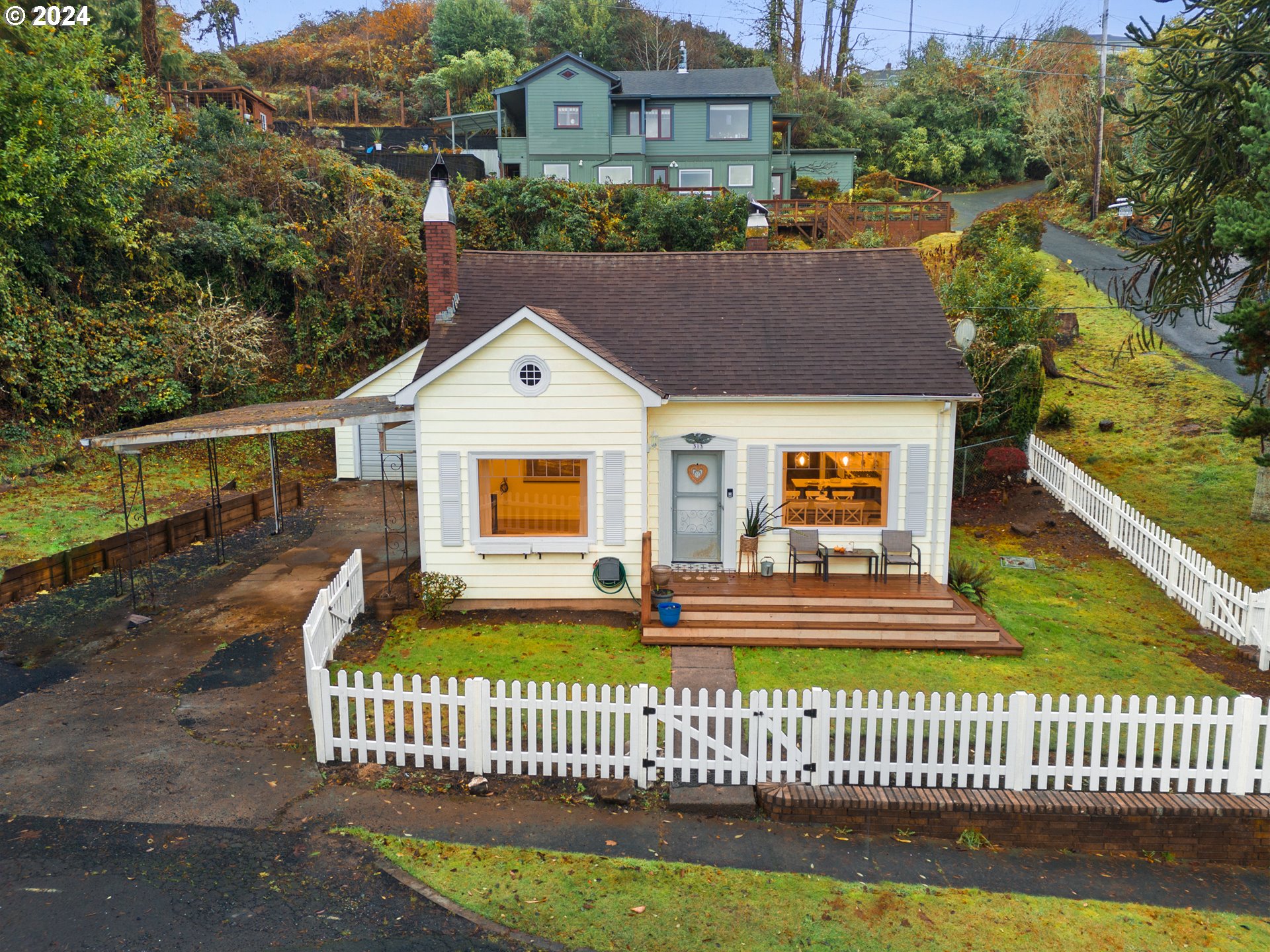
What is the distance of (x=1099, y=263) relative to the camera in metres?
31.5

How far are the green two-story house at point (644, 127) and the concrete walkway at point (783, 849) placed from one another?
102 feet

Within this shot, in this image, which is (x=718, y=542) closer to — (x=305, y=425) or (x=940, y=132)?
(x=305, y=425)

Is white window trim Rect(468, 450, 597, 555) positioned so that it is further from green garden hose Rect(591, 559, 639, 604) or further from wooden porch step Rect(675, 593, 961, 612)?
wooden porch step Rect(675, 593, 961, 612)

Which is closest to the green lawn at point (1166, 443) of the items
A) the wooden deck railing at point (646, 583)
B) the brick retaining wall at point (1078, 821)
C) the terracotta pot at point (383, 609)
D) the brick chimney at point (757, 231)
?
the brick retaining wall at point (1078, 821)

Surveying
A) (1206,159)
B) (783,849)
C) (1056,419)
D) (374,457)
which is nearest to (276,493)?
(374,457)

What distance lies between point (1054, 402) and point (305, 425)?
2028cm

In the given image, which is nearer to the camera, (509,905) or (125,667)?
(509,905)

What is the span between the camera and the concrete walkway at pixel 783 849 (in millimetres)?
6961

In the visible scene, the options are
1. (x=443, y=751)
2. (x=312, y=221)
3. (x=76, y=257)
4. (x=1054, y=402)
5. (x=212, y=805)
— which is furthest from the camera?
(x=312, y=221)

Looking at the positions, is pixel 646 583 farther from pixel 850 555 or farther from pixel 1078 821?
pixel 1078 821

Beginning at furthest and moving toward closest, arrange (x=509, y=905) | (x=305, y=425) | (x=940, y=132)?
(x=940, y=132)
(x=305, y=425)
(x=509, y=905)

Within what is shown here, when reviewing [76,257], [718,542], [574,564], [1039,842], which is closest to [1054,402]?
[718,542]

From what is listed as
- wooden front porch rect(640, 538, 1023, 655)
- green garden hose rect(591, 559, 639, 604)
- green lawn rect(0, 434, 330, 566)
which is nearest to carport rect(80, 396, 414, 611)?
green lawn rect(0, 434, 330, 566)

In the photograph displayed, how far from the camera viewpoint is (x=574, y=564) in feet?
43.6
